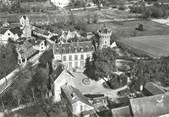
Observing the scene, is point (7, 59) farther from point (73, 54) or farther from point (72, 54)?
point (73, 54)

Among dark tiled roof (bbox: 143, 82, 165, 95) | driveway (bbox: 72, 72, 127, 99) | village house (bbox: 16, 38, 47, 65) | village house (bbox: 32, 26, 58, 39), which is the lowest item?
driveway (bbox: 72, 72, 127, 99)

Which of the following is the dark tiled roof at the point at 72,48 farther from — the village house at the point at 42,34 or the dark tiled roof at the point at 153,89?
the village house at the point at 42,34

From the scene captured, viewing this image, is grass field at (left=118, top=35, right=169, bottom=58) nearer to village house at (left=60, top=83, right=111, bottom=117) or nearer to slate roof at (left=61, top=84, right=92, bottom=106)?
village house at (left=60, top=83, right=111, bottom=117)

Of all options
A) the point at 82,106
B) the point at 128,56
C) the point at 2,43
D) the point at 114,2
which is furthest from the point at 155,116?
the point at 114,2

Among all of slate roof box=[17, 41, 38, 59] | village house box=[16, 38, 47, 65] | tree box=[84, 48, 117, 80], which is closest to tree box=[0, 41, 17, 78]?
village house box=[16, 38, 47, 65]

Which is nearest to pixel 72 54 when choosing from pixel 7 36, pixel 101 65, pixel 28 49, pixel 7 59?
pixel 101 65

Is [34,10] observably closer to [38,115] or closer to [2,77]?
[2,77]

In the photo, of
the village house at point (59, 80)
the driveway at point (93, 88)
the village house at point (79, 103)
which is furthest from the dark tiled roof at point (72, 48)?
the village house at point (79, 103)
